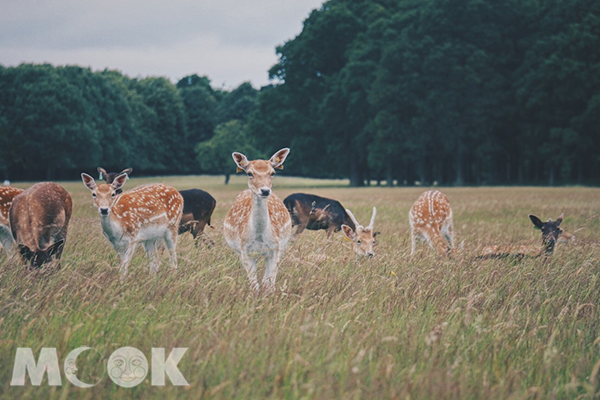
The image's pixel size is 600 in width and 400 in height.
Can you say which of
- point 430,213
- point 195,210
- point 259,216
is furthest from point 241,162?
point 430,213

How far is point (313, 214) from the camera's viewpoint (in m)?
10.8

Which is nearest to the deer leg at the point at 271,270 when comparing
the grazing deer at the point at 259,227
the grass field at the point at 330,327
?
the grazing deer at the point at 259,227

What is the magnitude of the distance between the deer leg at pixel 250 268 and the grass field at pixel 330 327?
12 cm

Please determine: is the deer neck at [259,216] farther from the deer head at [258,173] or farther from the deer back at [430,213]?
the deer back at [430,213]

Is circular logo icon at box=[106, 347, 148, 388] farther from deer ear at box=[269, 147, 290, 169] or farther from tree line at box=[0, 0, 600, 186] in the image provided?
tree line at box=[0, 0, 600, 186]

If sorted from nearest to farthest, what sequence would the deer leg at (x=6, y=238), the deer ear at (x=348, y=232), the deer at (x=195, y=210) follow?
the deer leg at (x=6, y=238) < the deer ear at (x=348, y=232) < the deer at (x=195, y=210)

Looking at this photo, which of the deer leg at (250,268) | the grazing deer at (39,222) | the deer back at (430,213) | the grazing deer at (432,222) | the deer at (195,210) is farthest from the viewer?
the deer at (195,210)

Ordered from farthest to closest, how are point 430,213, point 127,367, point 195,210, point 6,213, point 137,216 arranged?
point 195,210, point 430,213, point 6,213, point 137,216, point 127,367

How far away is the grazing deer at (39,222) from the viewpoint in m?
5.50

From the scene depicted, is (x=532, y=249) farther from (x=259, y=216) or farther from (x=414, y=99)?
(x=414, y=99)

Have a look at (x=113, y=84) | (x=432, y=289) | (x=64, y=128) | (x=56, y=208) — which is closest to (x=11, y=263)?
(x=56, y=208)

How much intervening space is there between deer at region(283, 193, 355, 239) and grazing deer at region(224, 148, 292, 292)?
167 inches

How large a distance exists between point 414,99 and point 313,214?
1092 inches

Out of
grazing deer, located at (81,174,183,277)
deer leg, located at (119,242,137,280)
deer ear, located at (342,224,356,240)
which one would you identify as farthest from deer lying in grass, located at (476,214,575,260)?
deer leg, located at (119,242,137,280)
